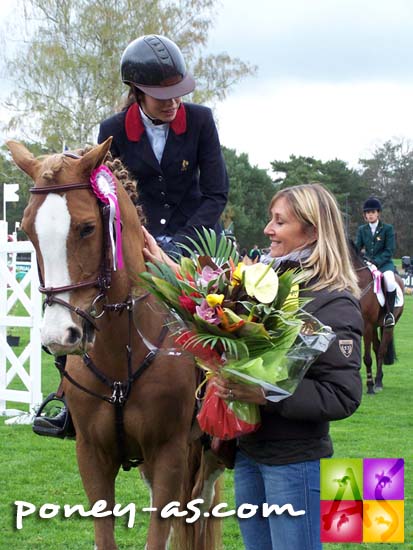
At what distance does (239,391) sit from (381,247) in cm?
1143

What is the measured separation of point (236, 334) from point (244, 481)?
31.3 inches

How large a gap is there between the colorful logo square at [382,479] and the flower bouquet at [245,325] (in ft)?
1.73

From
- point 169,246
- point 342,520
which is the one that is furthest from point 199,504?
point 342,520

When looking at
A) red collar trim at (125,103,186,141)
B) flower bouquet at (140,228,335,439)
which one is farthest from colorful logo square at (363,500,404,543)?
red collar trim at (125,103,186,141)

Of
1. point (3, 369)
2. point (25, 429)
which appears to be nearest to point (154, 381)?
point (25, 429)

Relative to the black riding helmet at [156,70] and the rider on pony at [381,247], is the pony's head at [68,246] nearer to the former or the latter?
the black riding helmet at [156,70]

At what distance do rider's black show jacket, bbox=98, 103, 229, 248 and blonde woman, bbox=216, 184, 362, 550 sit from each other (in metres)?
1.48

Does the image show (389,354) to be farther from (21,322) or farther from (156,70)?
(156,70)

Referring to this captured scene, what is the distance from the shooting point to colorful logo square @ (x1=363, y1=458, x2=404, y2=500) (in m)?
3.31

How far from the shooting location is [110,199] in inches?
149

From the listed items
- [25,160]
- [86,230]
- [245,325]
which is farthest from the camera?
[25,160]

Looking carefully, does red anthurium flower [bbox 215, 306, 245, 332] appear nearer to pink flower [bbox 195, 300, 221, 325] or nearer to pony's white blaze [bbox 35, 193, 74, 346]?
pink flower [bbox 195, 300, 221, 325]

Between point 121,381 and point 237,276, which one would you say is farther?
point 121,381

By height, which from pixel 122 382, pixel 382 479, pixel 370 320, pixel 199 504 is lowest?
pixel 370 320
